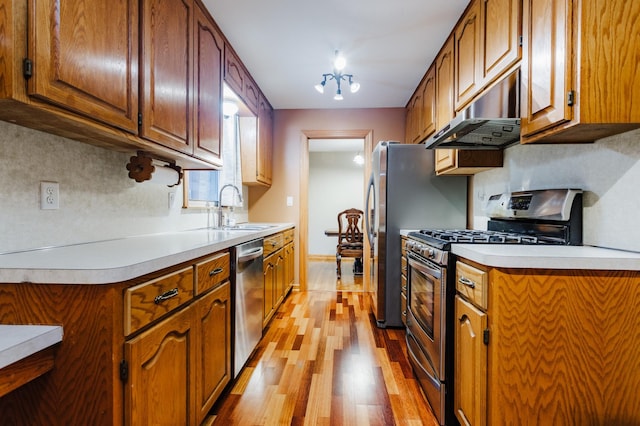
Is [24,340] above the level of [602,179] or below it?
below

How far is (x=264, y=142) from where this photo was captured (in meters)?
3.62

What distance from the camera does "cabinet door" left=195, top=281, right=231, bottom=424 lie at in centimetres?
137

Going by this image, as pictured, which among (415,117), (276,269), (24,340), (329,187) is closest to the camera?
(24,340)

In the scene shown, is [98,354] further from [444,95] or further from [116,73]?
[444,95]

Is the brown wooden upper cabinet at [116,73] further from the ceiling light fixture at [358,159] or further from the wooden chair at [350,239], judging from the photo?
the ceiling light fixture at [358,159]

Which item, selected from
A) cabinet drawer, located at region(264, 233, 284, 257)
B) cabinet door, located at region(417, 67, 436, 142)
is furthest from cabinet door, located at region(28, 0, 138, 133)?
cabinet door, located at region(417, 67, 436, 142)

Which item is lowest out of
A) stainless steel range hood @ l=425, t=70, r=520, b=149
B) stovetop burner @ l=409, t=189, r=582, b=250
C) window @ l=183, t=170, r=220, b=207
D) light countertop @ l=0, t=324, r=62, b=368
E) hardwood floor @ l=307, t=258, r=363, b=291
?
hardwood floor @ l=307, t=258, r=363, b=291

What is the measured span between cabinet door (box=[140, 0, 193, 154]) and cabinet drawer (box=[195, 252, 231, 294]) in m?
0.63

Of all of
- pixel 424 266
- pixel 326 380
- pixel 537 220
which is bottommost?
pixel 326 380

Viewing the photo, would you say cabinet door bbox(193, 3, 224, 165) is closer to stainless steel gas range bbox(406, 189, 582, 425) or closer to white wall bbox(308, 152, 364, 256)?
stainless steel gas range bbox(406, 189, 582, 425)

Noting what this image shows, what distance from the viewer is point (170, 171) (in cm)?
185

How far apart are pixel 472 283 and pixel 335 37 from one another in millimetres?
1981

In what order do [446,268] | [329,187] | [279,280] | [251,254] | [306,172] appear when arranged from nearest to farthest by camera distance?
[446,268] → [251,254] → [279,280] → [306,172] → [329,187]

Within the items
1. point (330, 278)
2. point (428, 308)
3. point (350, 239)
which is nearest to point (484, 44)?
point (428, 308)
